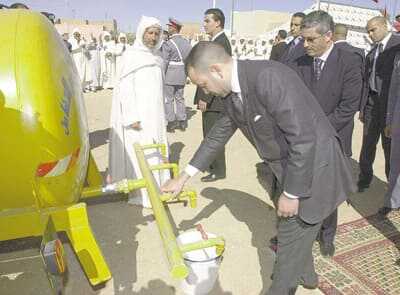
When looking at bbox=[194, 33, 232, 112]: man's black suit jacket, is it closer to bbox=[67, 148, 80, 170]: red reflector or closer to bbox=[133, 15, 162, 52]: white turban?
bbox=[133, 15, 162, 52]: white turban

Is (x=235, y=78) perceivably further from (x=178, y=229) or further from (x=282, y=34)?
(x=282, y=34)

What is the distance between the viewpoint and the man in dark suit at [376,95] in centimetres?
460

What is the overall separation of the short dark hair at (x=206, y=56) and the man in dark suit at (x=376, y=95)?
3.23 meters

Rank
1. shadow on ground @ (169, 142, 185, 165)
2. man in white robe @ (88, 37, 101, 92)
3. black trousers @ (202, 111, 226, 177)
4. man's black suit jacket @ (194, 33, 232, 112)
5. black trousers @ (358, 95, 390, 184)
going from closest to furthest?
black trousers @ (358, 95, 390, 184) < man's black suit jacket @ (194, 33, 232, 112) < black trousers @ (202, 111, 226, 177) < shadow on ground @ (169, 142, 185, 165) < man in white robe @ (88, 37, 101, 92)

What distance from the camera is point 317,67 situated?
11.3 ft

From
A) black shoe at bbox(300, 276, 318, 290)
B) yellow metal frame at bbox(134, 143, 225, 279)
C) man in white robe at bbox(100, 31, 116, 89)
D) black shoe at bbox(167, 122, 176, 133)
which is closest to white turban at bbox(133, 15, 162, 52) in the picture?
yellow metal frame at bbox(134, 143, 225, 279)

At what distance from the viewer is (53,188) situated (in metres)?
2.63

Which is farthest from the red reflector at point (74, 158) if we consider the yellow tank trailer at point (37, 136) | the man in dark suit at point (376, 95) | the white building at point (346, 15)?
the white building at point (346, 15)

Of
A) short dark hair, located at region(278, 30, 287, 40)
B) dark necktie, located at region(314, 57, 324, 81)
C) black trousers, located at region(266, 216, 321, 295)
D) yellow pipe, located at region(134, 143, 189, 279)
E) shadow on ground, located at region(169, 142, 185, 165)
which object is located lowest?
shadow on ground, located at region(169, 142, 185, 165)

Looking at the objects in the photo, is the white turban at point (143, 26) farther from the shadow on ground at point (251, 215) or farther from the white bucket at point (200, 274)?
the white bucket at point (200, 274)

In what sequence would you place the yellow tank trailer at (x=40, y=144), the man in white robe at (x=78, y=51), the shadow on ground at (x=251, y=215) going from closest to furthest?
the yellow tank trailer at (x=40, y=144)
the shadow on ground at (x=251, y=215)
the man in white robe at (x=78, y=51)

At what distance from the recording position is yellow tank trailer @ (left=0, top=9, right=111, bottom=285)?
2334 mm

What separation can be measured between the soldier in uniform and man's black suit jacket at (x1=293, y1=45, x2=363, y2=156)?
5015 mm

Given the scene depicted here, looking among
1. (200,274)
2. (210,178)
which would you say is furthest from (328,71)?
(210,178)
